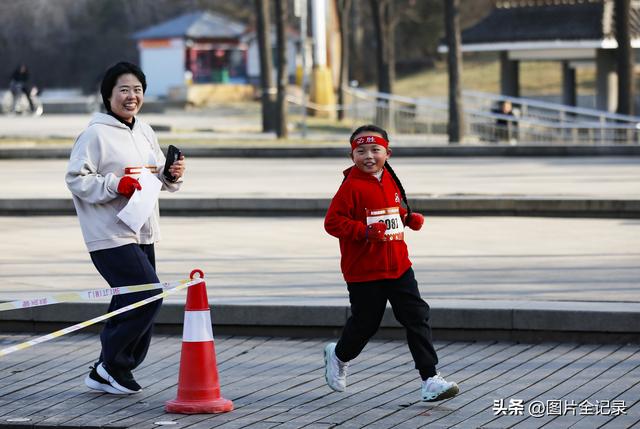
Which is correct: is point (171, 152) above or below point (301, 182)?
above

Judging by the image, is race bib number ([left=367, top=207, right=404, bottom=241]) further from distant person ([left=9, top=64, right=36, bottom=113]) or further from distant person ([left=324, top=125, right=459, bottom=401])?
distant person ([left=9, top=64, right=36, bottom=113])

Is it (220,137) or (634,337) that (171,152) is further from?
(220,137)

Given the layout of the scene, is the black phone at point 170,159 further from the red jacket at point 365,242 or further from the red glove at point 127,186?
the red jacket at point 365,242

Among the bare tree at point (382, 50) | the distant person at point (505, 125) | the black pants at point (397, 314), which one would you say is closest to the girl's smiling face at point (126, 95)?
the black pants at point (397, 314)

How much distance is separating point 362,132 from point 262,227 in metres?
7.22

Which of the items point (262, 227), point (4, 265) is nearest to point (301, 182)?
point (262, 227)

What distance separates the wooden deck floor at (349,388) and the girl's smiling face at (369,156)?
3.90 feet

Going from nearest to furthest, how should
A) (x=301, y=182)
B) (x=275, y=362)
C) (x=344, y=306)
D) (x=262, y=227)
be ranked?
(x=275, y=362)
(x=344, y=306)
(x=262, y=227)
(x=301, y=182)

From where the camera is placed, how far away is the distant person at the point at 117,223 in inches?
278

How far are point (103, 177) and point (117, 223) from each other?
0.83 ft

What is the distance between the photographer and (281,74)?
3117 centimetres

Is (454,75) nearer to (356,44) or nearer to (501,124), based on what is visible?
(501,124)

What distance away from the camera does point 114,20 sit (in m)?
79.8

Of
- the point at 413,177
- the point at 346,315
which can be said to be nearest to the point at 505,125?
the point at 413,177
